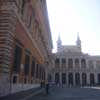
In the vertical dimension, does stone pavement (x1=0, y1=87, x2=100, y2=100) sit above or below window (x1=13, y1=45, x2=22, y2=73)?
below

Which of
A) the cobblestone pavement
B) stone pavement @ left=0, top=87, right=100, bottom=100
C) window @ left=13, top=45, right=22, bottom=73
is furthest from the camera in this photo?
window @ left=13, top=45, right=22, bottom=73

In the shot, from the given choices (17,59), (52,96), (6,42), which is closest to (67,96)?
(52,96)

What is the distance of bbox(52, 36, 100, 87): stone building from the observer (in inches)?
2334

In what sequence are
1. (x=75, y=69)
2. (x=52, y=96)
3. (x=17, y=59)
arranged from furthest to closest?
(x=75, y=69) < (x=17, y=59) < (x=52, y=96)

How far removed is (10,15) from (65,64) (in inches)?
2095

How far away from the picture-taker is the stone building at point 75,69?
59.3 metres

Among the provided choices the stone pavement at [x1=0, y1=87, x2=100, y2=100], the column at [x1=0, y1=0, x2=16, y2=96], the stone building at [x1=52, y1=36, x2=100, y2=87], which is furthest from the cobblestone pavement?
the stone building at [x1=52, y1=36, x2=100, y2=87]

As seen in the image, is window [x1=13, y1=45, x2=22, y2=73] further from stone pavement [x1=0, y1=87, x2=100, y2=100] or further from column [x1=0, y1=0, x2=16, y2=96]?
stone pavement [x1=0, y1=87, x2=100, y2=100]

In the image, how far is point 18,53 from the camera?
13.0 m

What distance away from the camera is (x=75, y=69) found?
60.7 m

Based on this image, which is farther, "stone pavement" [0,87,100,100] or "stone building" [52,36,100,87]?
"stone building" [52,36,100,87]

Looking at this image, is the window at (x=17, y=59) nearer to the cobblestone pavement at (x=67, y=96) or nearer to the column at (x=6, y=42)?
the column at (x=6, y=42)

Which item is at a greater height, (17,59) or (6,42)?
(6,42)

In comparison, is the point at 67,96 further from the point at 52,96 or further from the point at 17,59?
the point at 17,59
